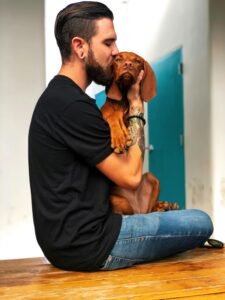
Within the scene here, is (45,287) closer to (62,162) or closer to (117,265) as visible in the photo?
(117,265)

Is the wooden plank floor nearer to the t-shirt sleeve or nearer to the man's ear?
the t-shirt sleeve

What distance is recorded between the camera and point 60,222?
1438 millimetres

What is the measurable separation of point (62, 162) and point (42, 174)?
0.09 metres

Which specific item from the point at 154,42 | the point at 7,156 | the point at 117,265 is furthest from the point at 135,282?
the point at 154,42

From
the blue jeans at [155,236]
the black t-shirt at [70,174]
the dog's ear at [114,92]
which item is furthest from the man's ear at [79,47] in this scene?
the blue jeans at [155,236]

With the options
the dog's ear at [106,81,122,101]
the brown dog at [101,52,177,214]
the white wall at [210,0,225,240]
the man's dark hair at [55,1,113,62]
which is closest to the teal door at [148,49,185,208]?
the white wall at [210,0,225,240]

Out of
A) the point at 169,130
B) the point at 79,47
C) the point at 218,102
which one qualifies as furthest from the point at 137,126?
the point at 169,130

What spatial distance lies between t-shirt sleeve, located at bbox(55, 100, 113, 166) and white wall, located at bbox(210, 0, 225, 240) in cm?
177

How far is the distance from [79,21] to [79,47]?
0.09 metres

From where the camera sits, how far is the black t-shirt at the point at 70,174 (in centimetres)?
141

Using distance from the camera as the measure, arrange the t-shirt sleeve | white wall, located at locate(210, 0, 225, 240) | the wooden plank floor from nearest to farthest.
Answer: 1. the wooden plank floor
2. the t-shirt sleeve
3. white wall, located at locate(210, 0, 225, 240)

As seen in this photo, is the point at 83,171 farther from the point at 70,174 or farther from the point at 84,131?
the point at 84,131

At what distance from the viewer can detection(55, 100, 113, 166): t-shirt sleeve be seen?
4.58 feet

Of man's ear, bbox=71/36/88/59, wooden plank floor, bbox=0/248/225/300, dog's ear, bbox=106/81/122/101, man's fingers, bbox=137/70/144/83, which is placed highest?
man's ear, bbox=71/36/88/59
